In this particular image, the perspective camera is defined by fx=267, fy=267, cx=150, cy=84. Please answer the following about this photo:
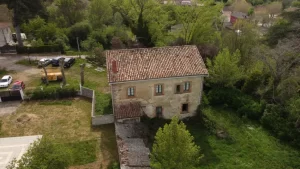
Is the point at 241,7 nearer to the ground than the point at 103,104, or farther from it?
farther from it

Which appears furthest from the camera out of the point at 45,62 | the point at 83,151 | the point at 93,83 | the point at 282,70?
the point at 45,62

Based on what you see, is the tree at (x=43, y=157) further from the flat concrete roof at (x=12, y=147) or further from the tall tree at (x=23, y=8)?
the tall tree at (x=23, y=8)

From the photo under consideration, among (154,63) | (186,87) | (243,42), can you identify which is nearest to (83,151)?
(154,63)

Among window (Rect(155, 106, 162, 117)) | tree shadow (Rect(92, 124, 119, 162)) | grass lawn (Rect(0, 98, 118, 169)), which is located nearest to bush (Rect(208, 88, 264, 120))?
window (Rect(155, 106, 162, 117))

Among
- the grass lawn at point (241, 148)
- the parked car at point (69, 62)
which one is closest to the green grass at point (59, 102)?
the parked car at point (69, 62)

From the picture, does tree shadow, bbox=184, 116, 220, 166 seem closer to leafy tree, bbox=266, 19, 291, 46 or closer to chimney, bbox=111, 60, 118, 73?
chimney, bbox=111, 60, 118, 73

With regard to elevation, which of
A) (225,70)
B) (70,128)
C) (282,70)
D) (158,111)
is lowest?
(70,128)

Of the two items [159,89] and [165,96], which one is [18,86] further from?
[165,96]
